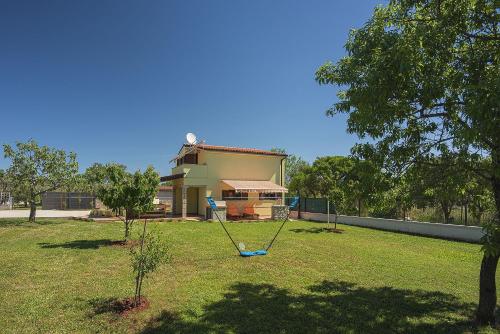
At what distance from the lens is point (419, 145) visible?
21.5ft

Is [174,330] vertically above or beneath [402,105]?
beneath

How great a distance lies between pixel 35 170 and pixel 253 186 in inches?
677

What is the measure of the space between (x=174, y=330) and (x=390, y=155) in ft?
17.6

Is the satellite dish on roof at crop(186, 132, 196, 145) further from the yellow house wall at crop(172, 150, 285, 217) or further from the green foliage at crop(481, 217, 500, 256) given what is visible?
the green foliage at crop(481, 217, 500, 256)

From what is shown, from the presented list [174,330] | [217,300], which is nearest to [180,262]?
[217,300]

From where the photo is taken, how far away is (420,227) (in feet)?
68.8

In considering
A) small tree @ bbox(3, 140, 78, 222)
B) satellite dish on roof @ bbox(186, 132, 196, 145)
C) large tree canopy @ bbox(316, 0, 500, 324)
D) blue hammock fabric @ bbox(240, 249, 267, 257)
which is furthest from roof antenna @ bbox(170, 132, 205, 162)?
large tree canopy @ bbox(316, 0, 500, 324)

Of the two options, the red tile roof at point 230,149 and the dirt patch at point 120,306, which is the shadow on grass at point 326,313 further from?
the red tile roof at point 230,149

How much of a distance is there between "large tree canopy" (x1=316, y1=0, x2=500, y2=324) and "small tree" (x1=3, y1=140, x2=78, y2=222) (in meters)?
25.3

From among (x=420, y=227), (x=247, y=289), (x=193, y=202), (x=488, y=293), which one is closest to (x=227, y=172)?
(x=193, y=202)

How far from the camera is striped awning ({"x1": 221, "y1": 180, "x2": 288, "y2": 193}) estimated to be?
28.5 metres

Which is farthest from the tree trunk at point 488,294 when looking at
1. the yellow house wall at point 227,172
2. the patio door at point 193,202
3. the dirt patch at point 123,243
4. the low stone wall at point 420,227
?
the patio door at point 193,202

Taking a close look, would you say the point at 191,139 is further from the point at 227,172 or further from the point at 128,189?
the point at 128,189

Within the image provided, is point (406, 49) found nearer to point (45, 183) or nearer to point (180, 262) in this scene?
point (180, 262)
